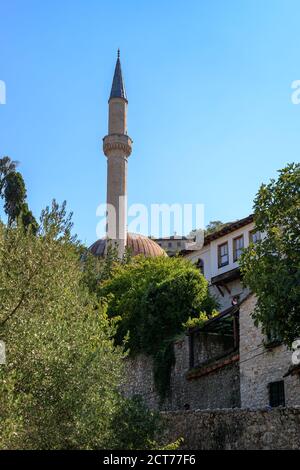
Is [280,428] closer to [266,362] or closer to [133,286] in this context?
[266,362]

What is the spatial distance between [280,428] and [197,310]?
14269 millimetres

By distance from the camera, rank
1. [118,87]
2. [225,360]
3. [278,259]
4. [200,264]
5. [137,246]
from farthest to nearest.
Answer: [118,87]
[137,246]
[200,264]
[225,360]
[278,259]

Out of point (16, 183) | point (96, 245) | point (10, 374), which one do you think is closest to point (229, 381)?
point (10, 374)

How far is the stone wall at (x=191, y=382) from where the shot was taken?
24.4 meters

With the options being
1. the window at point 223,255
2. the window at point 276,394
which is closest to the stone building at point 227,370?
the window at point 276,394

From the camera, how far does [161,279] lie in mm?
31703

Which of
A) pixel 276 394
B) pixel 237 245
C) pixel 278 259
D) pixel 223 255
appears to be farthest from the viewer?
pixel 223 255

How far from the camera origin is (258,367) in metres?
22.7

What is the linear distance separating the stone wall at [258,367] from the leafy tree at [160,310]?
508 centimetres

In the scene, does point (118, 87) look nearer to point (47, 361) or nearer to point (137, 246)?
point (137, 246)

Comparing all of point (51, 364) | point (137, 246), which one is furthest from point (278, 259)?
point (137, 246)

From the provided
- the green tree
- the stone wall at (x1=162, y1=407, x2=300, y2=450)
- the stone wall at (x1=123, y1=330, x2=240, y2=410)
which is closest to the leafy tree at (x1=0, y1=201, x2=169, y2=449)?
the green tree

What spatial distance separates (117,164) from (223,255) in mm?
21622

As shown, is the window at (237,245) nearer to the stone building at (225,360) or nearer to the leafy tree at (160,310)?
the stone building at (225,360)
